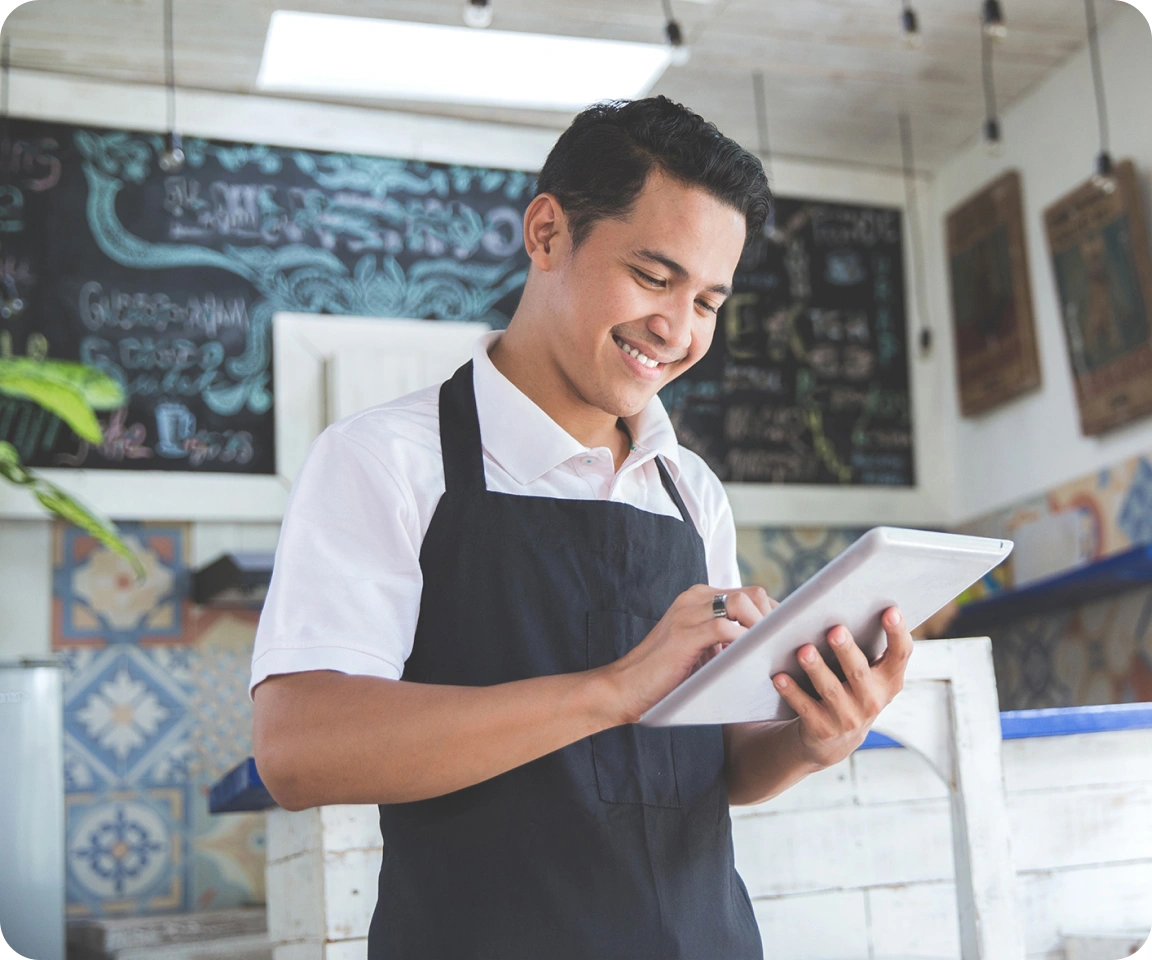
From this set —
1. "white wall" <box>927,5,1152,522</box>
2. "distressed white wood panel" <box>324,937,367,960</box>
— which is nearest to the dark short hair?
"distressed white wood panel" <box>324,937,367,960</box>

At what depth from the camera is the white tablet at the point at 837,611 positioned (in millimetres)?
1075

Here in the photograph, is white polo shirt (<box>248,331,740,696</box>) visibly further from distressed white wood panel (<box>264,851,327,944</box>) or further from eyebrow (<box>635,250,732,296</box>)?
distressed white wood panel (<box>264,851,327,944</box>)

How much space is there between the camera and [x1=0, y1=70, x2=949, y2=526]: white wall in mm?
4430

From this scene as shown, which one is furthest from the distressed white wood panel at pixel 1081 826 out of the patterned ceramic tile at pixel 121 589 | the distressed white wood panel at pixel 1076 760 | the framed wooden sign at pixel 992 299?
the patterned ceramic tile at pixel 121 589

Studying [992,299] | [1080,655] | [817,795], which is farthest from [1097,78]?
[817,795]

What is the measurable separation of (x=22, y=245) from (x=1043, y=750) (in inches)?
142

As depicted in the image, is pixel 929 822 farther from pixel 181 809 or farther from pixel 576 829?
pixel 181 809

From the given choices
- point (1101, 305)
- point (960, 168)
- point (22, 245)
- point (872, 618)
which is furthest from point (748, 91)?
point (872, 618)

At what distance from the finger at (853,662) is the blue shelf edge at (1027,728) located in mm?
828

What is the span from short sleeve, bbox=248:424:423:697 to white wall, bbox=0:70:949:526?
10.6 feet

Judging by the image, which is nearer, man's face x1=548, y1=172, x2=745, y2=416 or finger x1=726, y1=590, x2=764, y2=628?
finger x1=726, y1=590, x2=764, y2=628

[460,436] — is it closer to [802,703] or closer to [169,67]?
[802,703]

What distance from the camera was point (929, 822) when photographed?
2244 millimetres

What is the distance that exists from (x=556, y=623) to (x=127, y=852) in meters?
3.30
